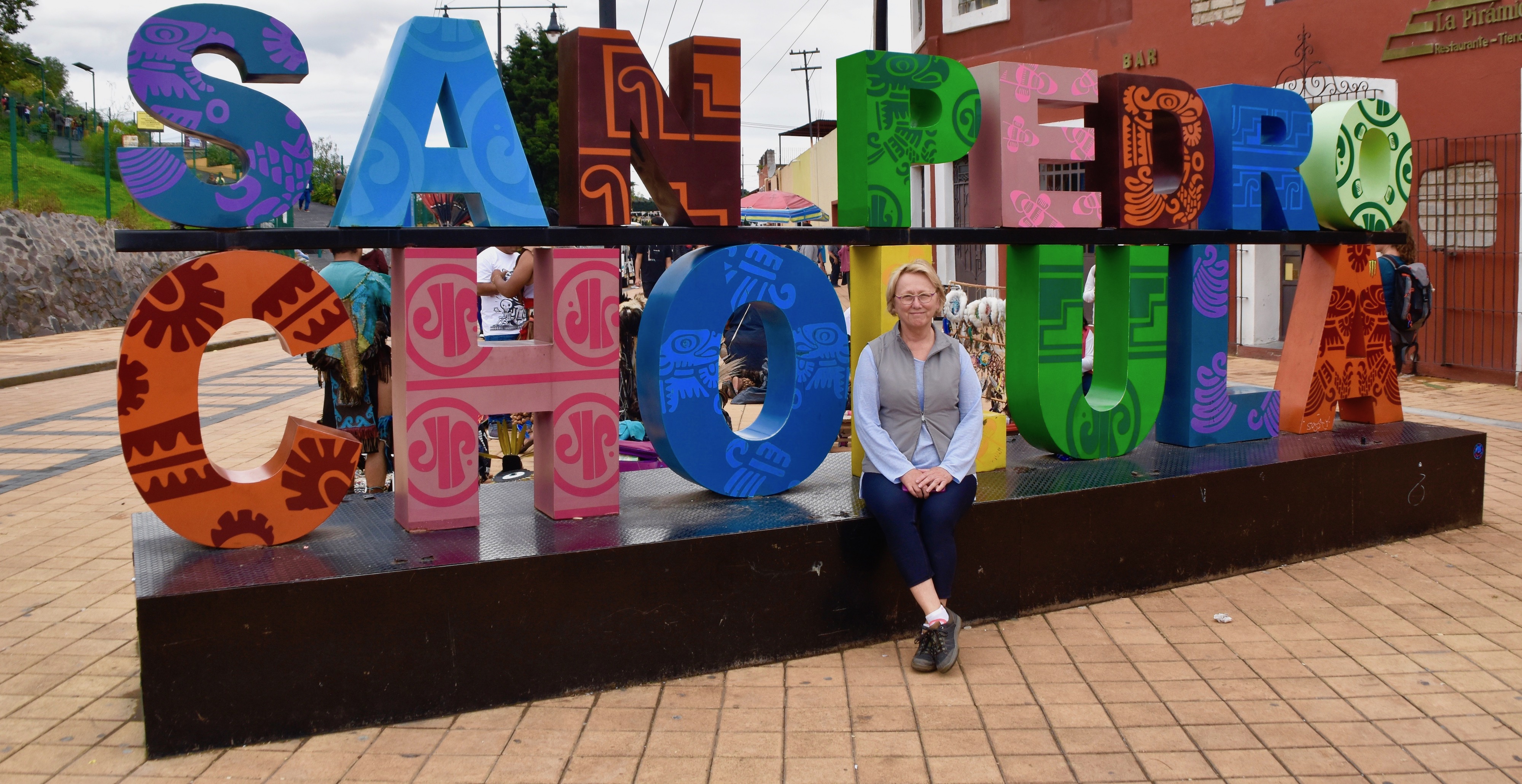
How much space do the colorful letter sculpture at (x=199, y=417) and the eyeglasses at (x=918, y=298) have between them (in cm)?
213

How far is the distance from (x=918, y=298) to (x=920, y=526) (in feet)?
2.98

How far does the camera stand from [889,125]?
16.0 ft

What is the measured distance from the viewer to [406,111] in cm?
412

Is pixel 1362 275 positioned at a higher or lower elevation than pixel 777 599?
higher

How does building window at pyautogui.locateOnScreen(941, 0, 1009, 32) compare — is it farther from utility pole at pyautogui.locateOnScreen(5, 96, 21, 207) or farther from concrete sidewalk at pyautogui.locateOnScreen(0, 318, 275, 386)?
utility pole at pyautogui.locateOnScreen(5, 96, 21, 207)

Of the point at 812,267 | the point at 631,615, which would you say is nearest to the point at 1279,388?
the point at 812,267

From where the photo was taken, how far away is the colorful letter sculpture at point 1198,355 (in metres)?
5.84

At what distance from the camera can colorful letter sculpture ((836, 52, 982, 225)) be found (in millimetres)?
4828

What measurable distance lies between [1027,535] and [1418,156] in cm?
1075

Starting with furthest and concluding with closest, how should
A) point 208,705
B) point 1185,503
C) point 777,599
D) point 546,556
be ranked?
point 1185,503 → point 777,599 → point 546,556 → point 208,705

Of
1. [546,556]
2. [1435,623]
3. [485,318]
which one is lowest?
[1435,623]

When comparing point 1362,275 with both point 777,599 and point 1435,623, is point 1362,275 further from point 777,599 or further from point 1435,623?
point 777,599

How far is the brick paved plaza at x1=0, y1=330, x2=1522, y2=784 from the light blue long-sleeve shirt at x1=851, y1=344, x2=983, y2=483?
754mm

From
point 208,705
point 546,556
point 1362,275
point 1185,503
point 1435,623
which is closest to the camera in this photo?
point 208,705
